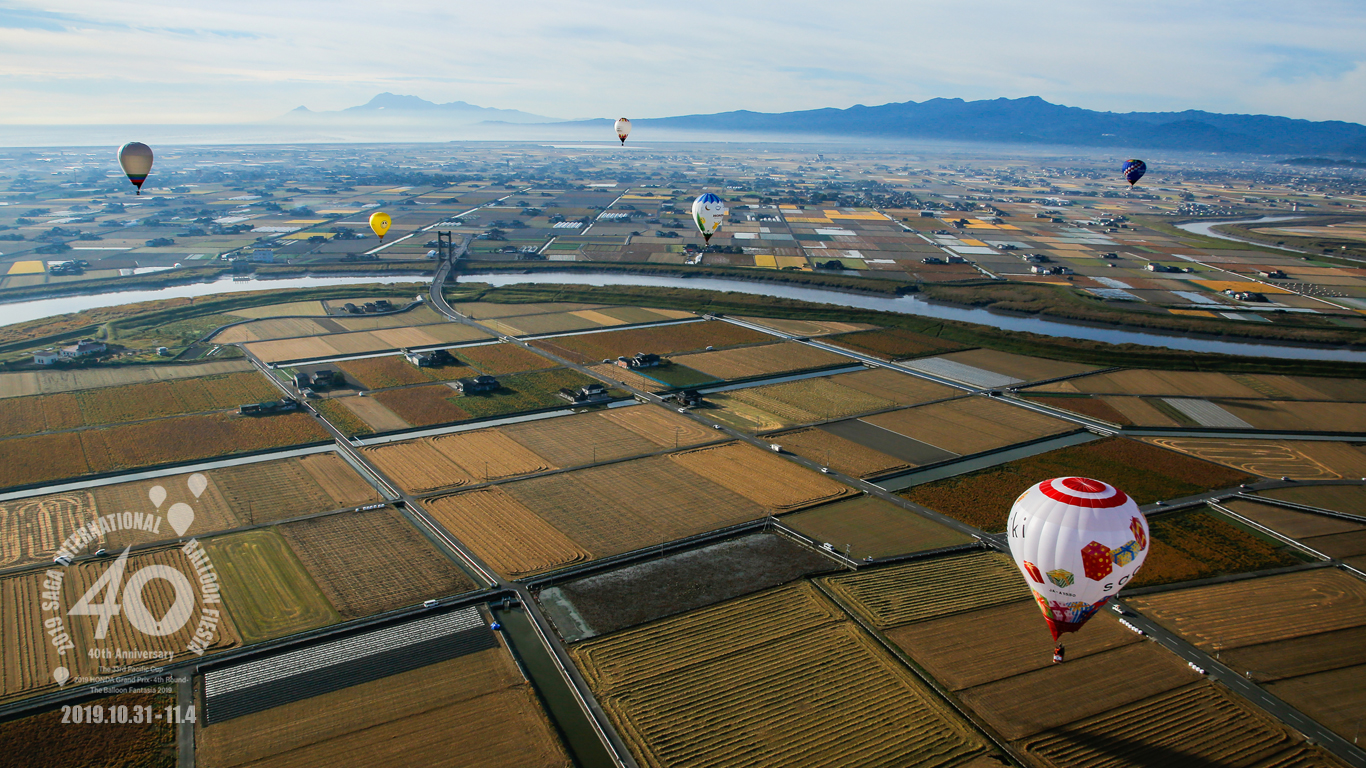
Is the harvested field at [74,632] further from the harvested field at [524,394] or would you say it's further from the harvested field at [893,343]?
the harvested field at [893,343]

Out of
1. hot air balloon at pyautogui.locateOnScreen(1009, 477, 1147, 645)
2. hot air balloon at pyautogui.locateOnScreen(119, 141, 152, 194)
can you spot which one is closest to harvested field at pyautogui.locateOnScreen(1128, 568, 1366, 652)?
hot air balloon at pyautogui.locateOnScreen(1009, 477, 1147, 645)

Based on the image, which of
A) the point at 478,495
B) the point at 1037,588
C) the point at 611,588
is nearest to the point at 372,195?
the point at 478,495

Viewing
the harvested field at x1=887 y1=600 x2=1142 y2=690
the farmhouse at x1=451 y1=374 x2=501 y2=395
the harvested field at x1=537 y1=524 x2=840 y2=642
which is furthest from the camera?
the farmhouse at x1=451 y1=374 x2=501 y2=395

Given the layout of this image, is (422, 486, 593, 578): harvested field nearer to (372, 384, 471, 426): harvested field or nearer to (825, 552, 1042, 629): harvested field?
(372, 384, 471, 426): harvested field

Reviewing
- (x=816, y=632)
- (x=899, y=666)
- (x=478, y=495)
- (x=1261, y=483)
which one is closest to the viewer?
(x=899, y=666)

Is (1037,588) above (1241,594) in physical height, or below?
above

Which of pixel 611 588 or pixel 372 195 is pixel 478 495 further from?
pixel 372 195

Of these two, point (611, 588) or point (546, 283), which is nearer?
point (611, 588)

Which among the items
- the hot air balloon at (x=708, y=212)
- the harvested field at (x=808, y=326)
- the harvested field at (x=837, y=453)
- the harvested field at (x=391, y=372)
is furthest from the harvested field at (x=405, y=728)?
the harvested field at (x=808, y=326)
